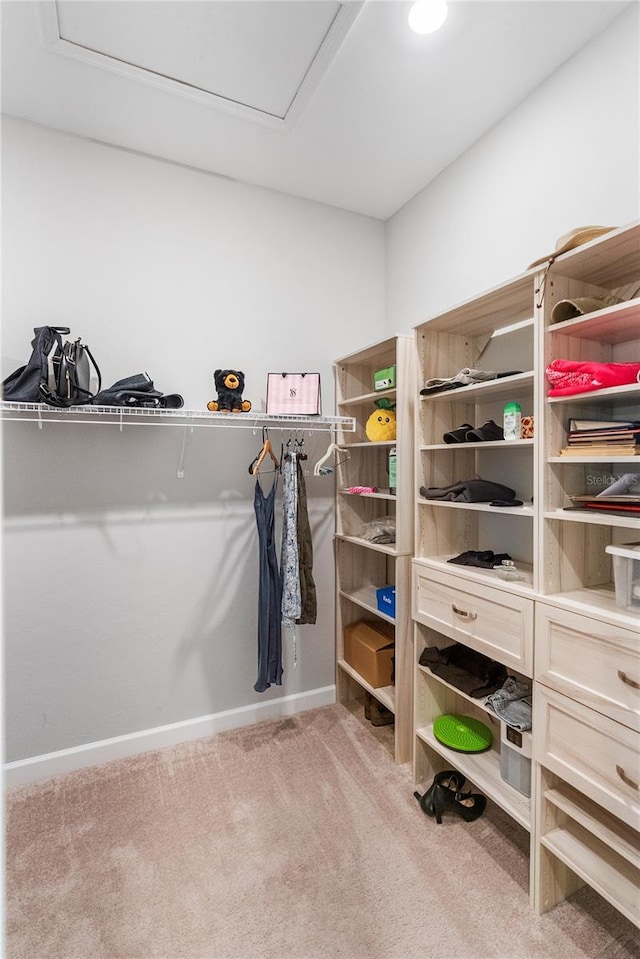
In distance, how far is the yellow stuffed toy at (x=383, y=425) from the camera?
225 centimetres

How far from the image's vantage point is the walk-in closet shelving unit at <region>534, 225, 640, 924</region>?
3.93 ft

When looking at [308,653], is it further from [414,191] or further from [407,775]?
[414,191]

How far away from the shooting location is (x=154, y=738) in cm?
223

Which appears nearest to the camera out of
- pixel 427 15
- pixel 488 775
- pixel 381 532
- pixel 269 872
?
pixel 427 15

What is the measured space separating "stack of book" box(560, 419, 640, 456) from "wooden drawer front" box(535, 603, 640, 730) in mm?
472

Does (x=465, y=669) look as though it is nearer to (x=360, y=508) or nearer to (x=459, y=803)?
(x=459, y=803)

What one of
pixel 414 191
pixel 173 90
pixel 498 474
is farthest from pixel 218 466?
pixel 414 191

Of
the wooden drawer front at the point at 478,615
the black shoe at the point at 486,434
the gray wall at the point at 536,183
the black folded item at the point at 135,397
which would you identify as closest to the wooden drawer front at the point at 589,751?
the wooden drawer front at the point at 478,615

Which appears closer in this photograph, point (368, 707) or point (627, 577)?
point (627, 577)

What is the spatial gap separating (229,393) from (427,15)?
149 cm

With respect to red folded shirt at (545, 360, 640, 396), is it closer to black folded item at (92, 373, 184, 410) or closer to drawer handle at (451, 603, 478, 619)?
drawer handle at (451, 603, 478, 619)

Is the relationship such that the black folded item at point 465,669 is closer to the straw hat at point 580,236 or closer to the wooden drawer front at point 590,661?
the wooden drawer front at point 590,661

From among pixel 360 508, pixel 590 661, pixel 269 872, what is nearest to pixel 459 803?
pixel 269 872

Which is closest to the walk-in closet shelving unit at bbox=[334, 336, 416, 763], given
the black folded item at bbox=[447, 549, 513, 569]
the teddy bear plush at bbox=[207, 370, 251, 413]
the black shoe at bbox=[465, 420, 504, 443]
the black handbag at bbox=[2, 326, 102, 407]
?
the black folded item at bbox=[447, 549, 513, 569]
